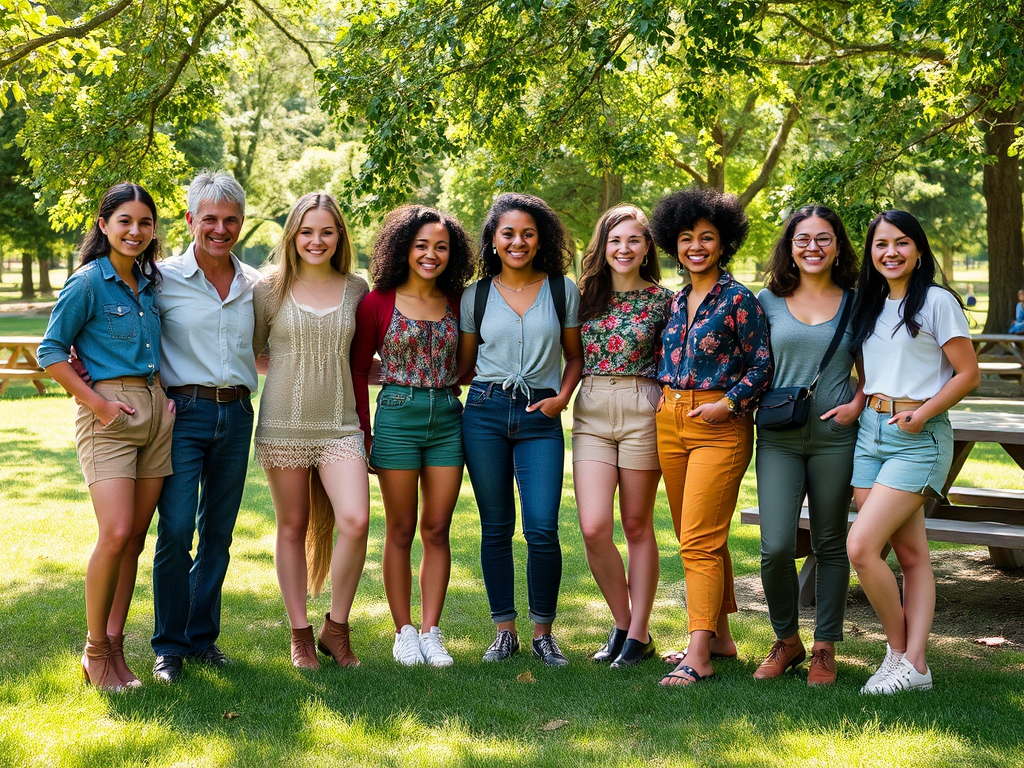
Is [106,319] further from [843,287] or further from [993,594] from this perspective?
[993,594]

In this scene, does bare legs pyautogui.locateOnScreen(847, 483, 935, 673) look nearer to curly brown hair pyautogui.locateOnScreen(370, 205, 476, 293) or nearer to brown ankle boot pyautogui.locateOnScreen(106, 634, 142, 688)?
curly brown hair pyautogui.locateOnScreen(370, 205, 476, 293)

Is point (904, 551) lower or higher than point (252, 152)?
lower

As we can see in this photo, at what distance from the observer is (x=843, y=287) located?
449 cm

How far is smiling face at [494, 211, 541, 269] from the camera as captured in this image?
188 inches

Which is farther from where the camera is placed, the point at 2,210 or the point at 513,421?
the point at 2,210

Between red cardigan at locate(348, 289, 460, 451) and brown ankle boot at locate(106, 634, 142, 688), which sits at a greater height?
red cardigan at locate(348, 289, 460, 451)

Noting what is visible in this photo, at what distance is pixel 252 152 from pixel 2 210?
423 inches

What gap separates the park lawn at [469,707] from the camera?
356 centimetres

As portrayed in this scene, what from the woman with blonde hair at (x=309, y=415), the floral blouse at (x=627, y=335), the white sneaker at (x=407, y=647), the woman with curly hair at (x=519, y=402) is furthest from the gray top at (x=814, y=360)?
the white sneaker at (x=407, y=647)

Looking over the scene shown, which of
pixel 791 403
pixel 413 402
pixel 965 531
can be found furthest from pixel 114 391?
pixel 965 531

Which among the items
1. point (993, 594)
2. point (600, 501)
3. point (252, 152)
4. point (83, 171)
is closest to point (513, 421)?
point (600, 501)

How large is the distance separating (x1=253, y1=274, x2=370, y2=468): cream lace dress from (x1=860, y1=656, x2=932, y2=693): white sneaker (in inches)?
101

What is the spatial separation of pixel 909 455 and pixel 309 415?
2737 mm

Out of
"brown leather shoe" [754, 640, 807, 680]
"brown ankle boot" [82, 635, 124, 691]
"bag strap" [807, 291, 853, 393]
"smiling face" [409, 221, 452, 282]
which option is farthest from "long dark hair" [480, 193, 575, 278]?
"brown ankle boot" [82, 635, 124, 691]
